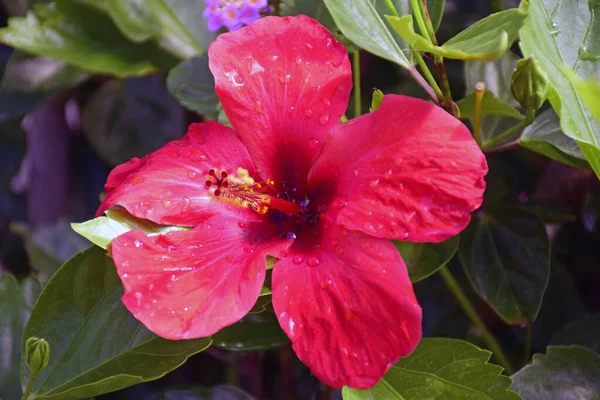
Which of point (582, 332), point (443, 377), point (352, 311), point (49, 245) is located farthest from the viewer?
point (49, 245)

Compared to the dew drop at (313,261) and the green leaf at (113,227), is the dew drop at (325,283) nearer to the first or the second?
the dew drop at (313,261)

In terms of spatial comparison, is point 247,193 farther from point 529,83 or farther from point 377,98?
point 529,83

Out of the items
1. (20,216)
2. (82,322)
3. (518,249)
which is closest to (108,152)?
(20,216)

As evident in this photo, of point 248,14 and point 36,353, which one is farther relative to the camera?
point 248,14

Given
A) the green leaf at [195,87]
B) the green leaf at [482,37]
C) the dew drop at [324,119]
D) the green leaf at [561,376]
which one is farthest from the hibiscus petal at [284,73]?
the green leaf at [561,376]

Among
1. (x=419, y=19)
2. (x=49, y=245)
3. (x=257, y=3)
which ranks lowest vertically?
(x=49, y=245)

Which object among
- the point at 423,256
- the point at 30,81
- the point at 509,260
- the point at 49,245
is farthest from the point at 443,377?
the point at 30,81

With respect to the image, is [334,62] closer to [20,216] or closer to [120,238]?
[120,238]
